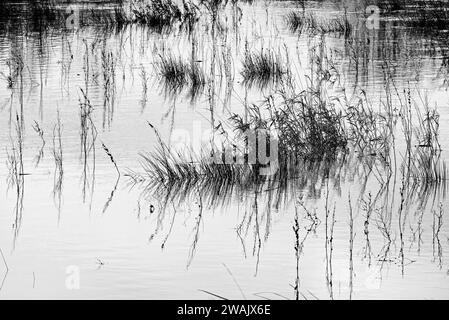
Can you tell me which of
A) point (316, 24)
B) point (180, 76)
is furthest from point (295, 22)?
point (180, 76)

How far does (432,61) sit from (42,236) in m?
7.44

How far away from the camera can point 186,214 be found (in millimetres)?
6078

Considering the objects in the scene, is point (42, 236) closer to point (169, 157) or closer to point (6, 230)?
point (6, 230)

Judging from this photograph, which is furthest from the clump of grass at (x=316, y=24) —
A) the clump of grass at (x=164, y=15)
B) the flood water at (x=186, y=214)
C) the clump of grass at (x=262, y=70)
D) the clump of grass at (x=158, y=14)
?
the flood water at (x=186, y=214)

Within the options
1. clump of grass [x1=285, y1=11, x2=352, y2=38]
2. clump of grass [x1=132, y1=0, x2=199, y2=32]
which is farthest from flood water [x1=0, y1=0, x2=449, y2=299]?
clump of grass [x1=132, y1=0, x2=199, y2=32]

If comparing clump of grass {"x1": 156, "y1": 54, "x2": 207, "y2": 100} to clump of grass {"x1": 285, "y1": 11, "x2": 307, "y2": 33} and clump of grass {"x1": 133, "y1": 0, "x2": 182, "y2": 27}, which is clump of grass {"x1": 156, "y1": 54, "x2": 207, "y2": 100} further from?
clump of grass {"x1": 133, "y1": 0, "x2": 182, "y2": 27}

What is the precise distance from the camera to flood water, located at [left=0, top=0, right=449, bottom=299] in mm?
4852

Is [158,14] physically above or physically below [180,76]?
above

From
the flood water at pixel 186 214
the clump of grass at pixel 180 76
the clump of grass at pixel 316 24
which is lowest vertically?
the flood water at pixel 186 214

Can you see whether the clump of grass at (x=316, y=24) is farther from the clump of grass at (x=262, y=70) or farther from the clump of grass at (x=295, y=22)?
the clump of grass at (x=262, y=70)

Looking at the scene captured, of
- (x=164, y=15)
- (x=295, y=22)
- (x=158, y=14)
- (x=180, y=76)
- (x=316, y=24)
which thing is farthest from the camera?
(x=164, y=15)

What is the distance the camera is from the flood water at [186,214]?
15.9 ft

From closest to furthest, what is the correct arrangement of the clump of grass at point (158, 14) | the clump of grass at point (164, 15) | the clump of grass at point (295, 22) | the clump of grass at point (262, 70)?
the clump of grass at point (262, 70)
the clump of grass at point (295, 22)
the clump of grass at point (164, 15)
the clump of grass at point (158, 14)

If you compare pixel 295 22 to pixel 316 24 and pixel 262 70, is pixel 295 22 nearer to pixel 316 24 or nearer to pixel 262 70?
pixel 316 24
